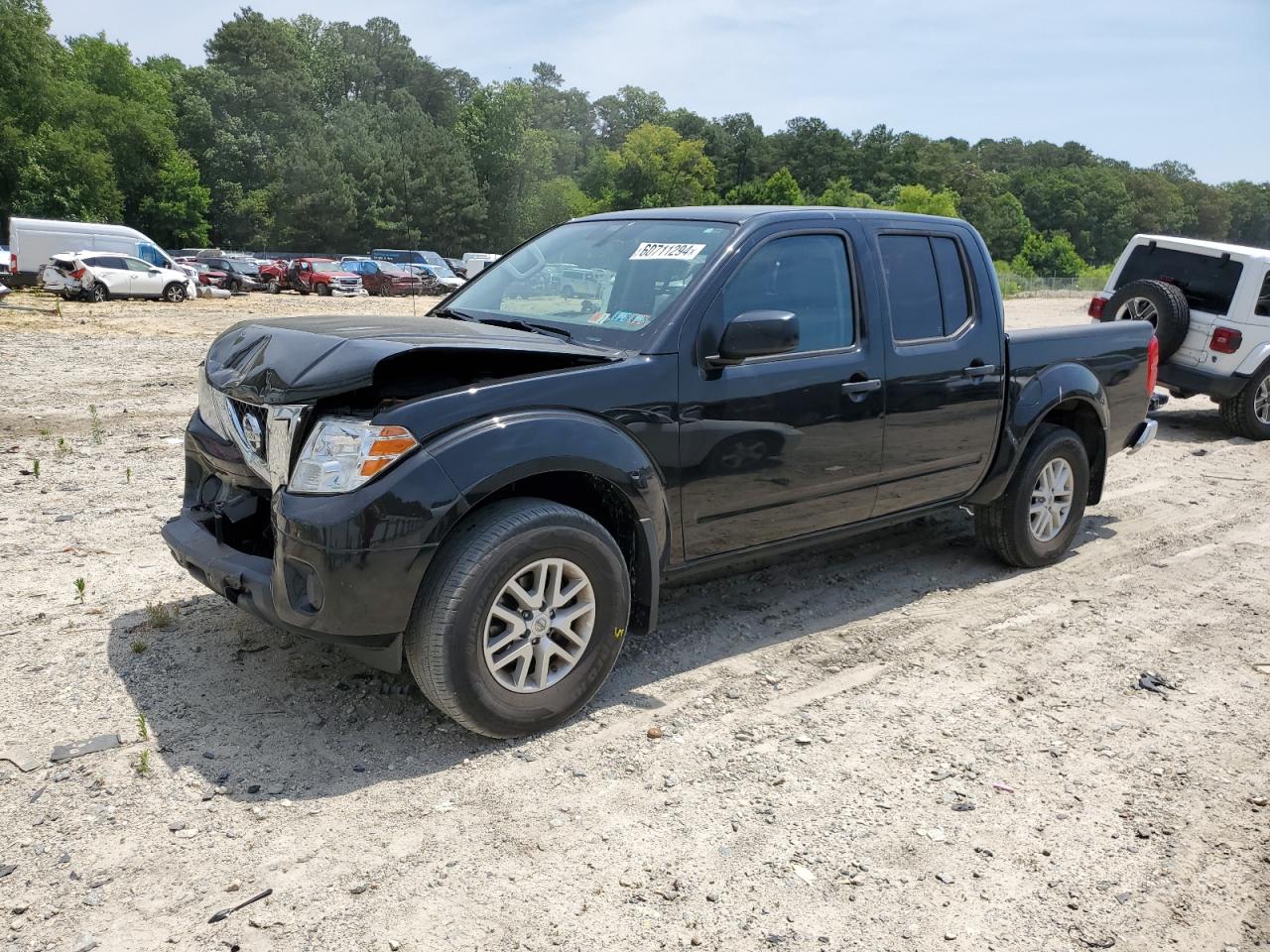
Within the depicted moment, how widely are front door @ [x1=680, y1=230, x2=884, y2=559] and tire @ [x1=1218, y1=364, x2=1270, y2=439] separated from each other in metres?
8.10

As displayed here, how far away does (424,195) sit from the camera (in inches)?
3086

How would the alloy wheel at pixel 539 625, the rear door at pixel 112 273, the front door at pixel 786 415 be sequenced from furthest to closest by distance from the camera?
the rear door at pixel 112 273, the front door at pixel 786 415, the alloy wheel at pixel 539 625

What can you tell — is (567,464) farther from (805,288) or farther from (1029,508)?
(1029,508)

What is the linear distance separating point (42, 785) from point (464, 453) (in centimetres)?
176

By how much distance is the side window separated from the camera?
437cm

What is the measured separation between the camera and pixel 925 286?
203 inches

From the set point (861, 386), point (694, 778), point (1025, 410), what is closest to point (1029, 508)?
point (1025, 410)

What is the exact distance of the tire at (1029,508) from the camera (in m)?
5.75

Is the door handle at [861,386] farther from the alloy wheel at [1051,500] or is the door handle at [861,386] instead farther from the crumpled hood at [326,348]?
the alloy wheel at [1051,500]

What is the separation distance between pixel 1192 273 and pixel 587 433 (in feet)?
33.6

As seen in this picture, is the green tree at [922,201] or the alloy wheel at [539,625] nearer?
the alloy wheel at [539,625]

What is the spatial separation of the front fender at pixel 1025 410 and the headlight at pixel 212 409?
3817 mm

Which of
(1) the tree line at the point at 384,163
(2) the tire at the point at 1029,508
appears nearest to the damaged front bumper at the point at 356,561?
(2) the tire at the point at 1029,508

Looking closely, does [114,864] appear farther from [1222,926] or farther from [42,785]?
[1222,926]
